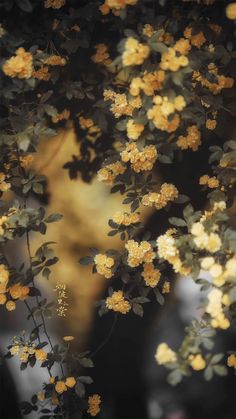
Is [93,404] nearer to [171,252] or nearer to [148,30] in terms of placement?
[171,252]

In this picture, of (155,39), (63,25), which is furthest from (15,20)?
(155,39)

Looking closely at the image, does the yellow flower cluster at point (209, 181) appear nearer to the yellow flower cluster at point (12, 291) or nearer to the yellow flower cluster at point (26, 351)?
the yellow flower cluster at point (12, 291)

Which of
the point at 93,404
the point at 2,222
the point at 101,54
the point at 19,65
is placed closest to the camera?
the point at 19,65

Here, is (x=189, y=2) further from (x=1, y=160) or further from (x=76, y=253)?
(x=76, y=253)

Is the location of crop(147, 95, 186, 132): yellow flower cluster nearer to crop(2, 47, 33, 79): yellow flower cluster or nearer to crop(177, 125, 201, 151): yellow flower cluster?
crop(177, 125, 201, 151): yellow flower cluster

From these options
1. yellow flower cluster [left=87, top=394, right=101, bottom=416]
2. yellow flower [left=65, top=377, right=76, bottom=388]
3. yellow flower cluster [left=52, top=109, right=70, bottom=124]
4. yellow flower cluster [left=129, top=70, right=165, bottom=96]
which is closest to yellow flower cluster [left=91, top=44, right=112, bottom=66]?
yellow flower cluster [left=52, top=109, right=70, bottom=124]

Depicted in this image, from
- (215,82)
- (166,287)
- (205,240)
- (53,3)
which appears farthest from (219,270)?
(53,3)

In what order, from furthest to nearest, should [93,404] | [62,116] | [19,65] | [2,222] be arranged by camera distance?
[93,404] < [62,116] < [2,222] < [19,65]
